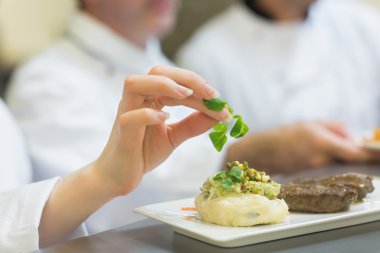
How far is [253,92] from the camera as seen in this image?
238cm

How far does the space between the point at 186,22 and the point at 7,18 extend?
0.88m

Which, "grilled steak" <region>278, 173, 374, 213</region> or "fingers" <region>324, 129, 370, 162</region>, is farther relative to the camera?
"fingers" <region>324, 129, 370, 162</region>

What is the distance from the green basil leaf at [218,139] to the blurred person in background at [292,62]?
1624 mm

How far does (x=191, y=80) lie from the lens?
746 millimetres

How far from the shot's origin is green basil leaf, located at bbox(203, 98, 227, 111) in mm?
738

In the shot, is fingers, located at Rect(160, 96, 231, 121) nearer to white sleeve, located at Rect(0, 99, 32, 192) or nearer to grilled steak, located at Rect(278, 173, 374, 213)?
grilled steak, located at Rect(278, 173, 374, 213)

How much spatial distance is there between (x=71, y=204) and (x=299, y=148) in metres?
0.99

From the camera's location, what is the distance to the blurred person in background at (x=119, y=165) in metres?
0.74

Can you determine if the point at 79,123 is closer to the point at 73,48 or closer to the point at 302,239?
the point at 73,48

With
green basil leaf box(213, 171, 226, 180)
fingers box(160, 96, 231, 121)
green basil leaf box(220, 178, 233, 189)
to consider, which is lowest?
green basil leaf box(220, 178, 233, 189)

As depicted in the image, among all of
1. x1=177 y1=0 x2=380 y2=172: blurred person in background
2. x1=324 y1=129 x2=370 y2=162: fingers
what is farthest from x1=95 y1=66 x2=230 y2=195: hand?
x1=177 y1=0 x2=380 y2=172: blurred person in background

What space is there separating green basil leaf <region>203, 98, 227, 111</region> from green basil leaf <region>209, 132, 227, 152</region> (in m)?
0.04

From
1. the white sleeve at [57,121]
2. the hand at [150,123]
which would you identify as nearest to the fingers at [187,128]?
the hand at [150,123]

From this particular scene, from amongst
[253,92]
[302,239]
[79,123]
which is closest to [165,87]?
[302,239]
